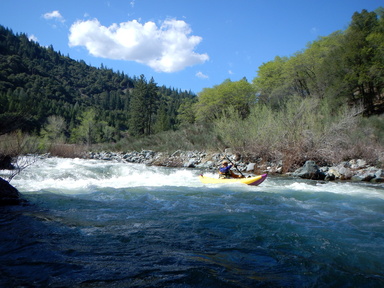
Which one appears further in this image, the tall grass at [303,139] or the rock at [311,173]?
the tall grass at [303,139]

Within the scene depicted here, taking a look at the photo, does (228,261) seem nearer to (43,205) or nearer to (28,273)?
(28,273)

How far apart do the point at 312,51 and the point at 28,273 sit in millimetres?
33251

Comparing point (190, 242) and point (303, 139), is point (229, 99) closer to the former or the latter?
point (303, 139)

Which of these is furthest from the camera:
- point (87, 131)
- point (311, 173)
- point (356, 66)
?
point (87, 131)

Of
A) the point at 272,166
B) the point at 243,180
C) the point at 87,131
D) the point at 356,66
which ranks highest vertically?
the point at 356,66

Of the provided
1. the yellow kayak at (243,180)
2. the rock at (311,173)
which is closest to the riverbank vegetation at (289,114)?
the rock at (311,173)

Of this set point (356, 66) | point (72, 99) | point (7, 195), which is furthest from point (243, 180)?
point (72, 99)

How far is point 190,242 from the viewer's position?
394 cm

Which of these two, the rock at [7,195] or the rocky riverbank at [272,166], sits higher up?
the rocky riverbank at [272,166]

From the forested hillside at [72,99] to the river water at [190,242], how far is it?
2.21 metres

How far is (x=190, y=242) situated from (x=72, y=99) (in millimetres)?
121775

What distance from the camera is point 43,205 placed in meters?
5.90

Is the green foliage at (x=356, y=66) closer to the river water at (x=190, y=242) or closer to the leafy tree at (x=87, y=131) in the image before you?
the river water at (x=190, y=242)

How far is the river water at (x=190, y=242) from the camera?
9.28 ft
